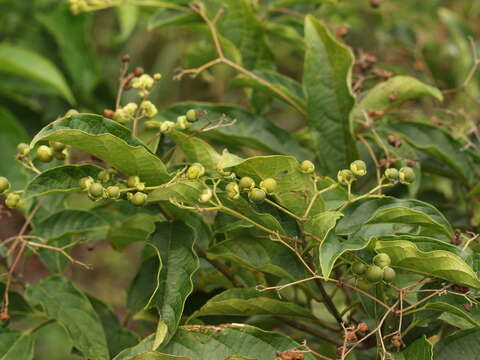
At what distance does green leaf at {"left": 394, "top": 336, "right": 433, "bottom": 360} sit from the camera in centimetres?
80

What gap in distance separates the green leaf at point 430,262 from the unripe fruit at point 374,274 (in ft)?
0.11

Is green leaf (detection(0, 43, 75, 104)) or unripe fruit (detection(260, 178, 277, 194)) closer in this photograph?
unripe fruit (detection(260, 178, 277, 194))

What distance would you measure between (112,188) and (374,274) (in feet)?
1.16

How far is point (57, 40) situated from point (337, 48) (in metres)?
1.20

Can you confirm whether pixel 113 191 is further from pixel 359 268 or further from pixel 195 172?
pixel 359 268

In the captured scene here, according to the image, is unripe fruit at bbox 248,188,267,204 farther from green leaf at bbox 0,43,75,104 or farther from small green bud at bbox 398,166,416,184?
green leaf at bbox 0,43,75,104

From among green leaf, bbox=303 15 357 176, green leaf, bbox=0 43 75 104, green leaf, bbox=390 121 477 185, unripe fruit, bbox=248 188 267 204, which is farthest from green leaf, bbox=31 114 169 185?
green leaf, bbox=0 43 75 104

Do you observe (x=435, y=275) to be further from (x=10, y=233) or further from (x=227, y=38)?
(x=10, y=233)

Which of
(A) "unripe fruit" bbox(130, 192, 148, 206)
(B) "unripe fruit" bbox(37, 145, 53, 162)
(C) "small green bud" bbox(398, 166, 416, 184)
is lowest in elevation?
(C) "small green bud" bbox(398, 166, 416, 184)

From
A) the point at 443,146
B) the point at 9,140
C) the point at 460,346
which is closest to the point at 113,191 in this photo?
the point at 460,346

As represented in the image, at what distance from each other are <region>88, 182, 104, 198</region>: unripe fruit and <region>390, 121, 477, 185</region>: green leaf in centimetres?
56

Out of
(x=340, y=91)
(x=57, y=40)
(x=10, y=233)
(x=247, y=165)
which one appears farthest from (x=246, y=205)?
(x=10, y=233)

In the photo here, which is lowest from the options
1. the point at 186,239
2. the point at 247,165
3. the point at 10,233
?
the point at 10,233

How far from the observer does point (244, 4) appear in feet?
4.32
